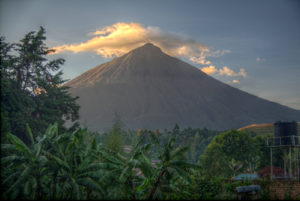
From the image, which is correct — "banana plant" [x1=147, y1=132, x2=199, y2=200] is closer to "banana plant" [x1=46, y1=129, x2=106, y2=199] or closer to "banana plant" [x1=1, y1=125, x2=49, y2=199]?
"banana plant" [x1=46, y1=129, x2=106, y2=199]

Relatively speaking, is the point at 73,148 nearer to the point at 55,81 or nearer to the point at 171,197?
the point at 171,197

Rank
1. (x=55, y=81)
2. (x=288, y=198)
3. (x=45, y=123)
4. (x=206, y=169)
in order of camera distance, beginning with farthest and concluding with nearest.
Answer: (x=206, y=169), (x=55, y=81), (x=45, y=123), (x=288, y=198)

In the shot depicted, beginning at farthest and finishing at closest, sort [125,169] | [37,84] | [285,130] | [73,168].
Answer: [37,84] → [285,130] → [73,168] → [125,169]

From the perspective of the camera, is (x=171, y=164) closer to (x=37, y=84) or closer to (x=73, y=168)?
(x=73, y=168)

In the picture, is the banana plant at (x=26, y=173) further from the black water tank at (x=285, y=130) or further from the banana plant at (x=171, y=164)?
the black water tank at (x=285, y=130)

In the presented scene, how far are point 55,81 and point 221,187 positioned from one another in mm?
33701

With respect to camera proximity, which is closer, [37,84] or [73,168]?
[73,168]

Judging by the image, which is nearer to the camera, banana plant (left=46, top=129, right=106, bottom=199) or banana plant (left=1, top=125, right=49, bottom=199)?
banana plant (left=1, top=125, right=49, bottom=199)

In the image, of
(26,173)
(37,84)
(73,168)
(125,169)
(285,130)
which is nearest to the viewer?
(125,169)

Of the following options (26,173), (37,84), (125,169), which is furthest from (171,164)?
(37,84)

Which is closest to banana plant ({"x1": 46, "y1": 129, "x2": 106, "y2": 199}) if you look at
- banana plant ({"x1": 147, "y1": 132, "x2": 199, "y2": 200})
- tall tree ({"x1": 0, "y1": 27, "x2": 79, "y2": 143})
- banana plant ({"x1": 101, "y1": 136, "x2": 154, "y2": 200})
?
banana plant ({"x1": 101, "y1": 136, "x2": 154, "y2": 200})

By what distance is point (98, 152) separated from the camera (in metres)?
19.0

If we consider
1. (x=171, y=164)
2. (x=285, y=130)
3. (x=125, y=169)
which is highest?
(x=285, y=130)

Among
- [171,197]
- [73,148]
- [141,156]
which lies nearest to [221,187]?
[171,197]
